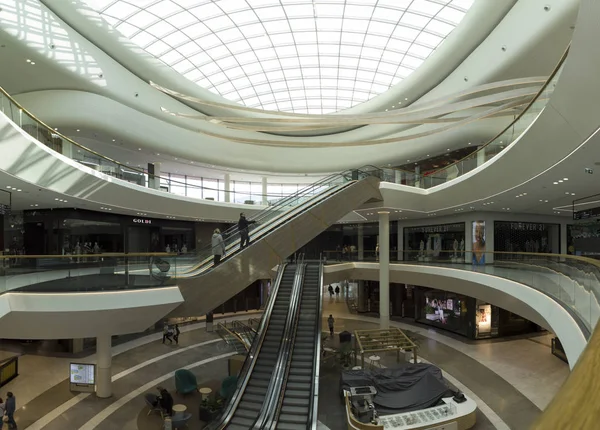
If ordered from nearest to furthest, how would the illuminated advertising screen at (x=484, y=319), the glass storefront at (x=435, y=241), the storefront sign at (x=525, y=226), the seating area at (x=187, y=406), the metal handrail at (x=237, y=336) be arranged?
the seating area at (x=187, y=406), the metal handrail at (x=237, y=336), the glass storefront at (x=435, y=241), the illuminated advertising screen at (x=484, y=319), the storefront sign at (x=525, y=226)

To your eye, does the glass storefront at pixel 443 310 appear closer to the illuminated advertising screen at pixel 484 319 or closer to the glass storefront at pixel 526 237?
the illuminated advertising screen at pixel 484 319

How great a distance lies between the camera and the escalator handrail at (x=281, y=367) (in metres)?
12.9

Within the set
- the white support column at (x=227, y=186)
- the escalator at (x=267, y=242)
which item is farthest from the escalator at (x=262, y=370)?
the white support column at (x=227, y=186)

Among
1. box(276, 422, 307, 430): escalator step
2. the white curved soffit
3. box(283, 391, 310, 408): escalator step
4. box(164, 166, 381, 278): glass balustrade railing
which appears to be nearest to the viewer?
the white curved soffit

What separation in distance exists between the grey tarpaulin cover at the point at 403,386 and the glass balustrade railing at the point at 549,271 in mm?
4919

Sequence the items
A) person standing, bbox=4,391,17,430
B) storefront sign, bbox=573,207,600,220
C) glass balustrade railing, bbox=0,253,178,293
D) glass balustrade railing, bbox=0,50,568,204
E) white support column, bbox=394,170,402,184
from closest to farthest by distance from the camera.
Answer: glass balustrade railing, bbox=0,50,568,204, glass balustrade railing, bbox=0,253,178,293, person standing, bbox=4,391,17,430, storefront sign, bbox=573,207,600,220, white support column, bbox=394,170,402,184

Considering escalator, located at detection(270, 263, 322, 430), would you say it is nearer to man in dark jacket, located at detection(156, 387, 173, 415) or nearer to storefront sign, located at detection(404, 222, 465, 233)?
man in dark jacket, located at detection(156, 387, 173, 415)

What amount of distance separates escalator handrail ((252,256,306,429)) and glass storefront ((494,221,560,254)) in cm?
1506

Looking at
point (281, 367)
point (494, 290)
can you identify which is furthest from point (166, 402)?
point (494, 290)

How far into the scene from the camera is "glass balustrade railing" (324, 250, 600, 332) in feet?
28.2

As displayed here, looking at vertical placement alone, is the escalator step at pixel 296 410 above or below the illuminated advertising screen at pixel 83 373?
above

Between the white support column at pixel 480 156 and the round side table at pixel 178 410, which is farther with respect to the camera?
the white support column at pixel 480 156

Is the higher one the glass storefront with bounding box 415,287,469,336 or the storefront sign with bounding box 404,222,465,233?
the storefront sign with bounding box 404,222,465,233

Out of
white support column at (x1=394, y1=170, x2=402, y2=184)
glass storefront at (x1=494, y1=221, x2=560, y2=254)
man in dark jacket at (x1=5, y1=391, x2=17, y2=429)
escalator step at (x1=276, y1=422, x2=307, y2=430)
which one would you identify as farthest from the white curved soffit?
man in dark jacket at (x1=5, y1=391, x2=17, y2=429)
